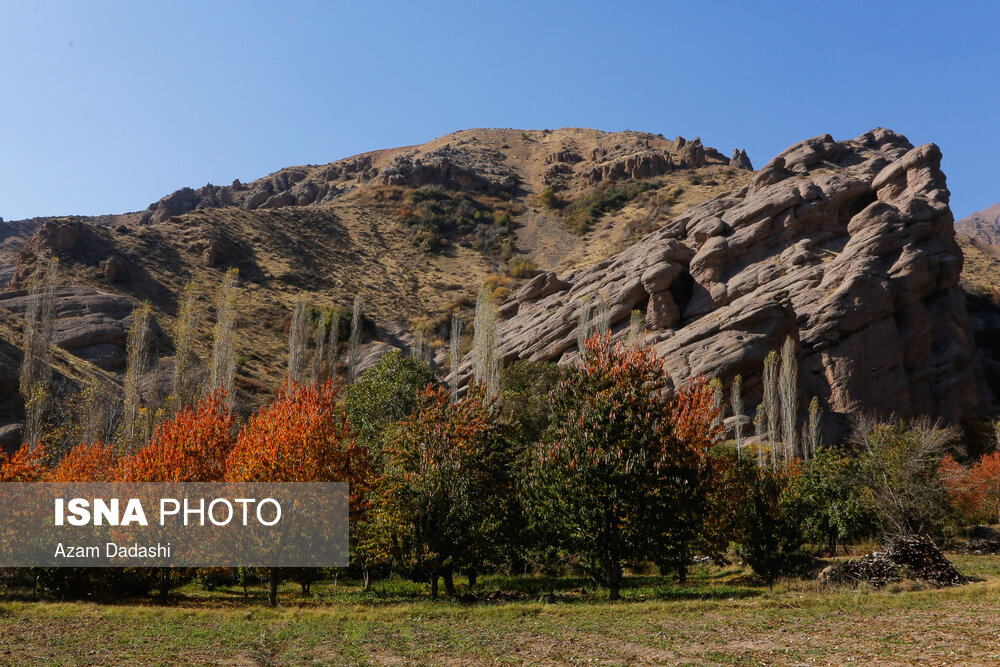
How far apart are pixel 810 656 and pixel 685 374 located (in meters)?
45.2

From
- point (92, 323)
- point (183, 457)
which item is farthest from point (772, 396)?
point (92, 323)

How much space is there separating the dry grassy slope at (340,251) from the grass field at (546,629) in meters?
47.5

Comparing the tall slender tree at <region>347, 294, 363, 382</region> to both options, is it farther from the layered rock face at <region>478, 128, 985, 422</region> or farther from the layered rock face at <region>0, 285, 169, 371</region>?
the layered rock face at <region>0, 285, 169, 371</region>

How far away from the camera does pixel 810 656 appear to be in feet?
43.3

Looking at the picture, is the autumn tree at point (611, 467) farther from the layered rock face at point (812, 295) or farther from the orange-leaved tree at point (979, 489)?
the layered rock face at point (812, 295)

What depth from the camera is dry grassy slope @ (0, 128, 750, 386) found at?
259 ft

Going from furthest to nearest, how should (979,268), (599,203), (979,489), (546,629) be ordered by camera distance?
(599,203) < (979,268) < (979,489) < (546,629)

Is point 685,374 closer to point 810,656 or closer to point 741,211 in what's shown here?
point 741,211

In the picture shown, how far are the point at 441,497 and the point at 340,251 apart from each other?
86.9 meters

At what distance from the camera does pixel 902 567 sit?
23500 millimetres

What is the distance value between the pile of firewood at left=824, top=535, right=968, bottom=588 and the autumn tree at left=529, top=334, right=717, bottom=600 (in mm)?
6588

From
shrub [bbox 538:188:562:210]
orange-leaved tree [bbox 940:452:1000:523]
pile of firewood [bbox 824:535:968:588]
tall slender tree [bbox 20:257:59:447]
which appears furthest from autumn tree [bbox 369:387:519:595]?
shrub [bbox 538:188:562:210]

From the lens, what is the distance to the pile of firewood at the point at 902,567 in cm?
2305

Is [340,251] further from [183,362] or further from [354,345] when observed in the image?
[183,362]
